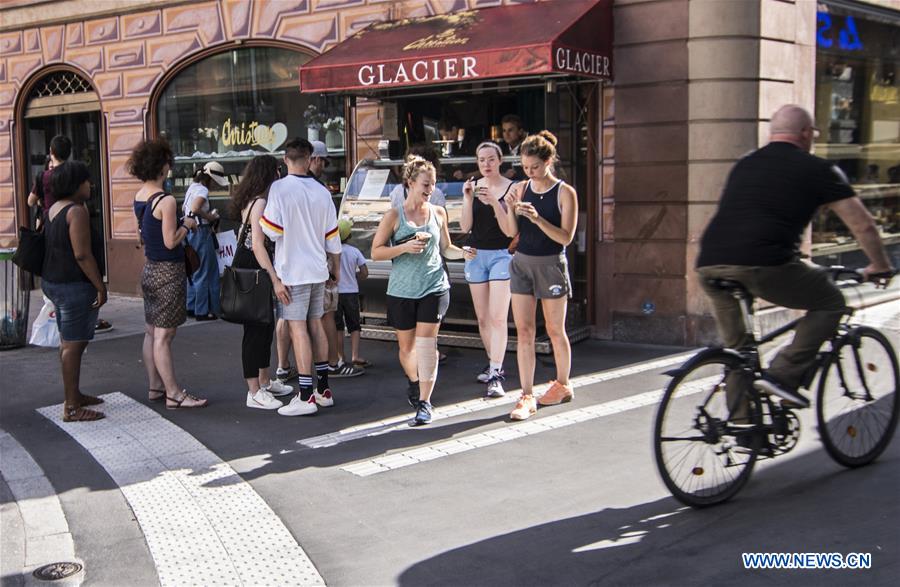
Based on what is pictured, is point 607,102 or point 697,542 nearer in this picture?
point 697,542

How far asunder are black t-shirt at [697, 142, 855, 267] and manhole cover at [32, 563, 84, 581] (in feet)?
11.2

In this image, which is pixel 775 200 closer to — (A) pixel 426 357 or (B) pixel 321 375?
(A) pixel 426 357

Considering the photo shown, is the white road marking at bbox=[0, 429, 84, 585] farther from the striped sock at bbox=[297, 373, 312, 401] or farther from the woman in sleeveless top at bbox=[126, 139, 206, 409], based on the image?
the striped sock at bbox=[297, 373, 312, 401]

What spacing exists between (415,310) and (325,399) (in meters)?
1.14

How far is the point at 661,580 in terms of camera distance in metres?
4.12

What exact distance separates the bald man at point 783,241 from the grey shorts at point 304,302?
10.1 feet

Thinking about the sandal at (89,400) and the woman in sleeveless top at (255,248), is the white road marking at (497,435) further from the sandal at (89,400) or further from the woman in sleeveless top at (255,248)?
the sandal at (89,400)

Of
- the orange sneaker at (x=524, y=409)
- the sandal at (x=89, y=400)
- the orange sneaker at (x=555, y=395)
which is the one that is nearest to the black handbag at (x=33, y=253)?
the sandal at (x=89, y=400)

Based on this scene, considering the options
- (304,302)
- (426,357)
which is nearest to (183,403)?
(304,302)

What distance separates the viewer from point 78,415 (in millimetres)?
7109

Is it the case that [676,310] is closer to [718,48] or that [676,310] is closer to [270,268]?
[718,48]

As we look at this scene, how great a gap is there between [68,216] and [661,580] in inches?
188

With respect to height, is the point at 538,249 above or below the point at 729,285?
above
